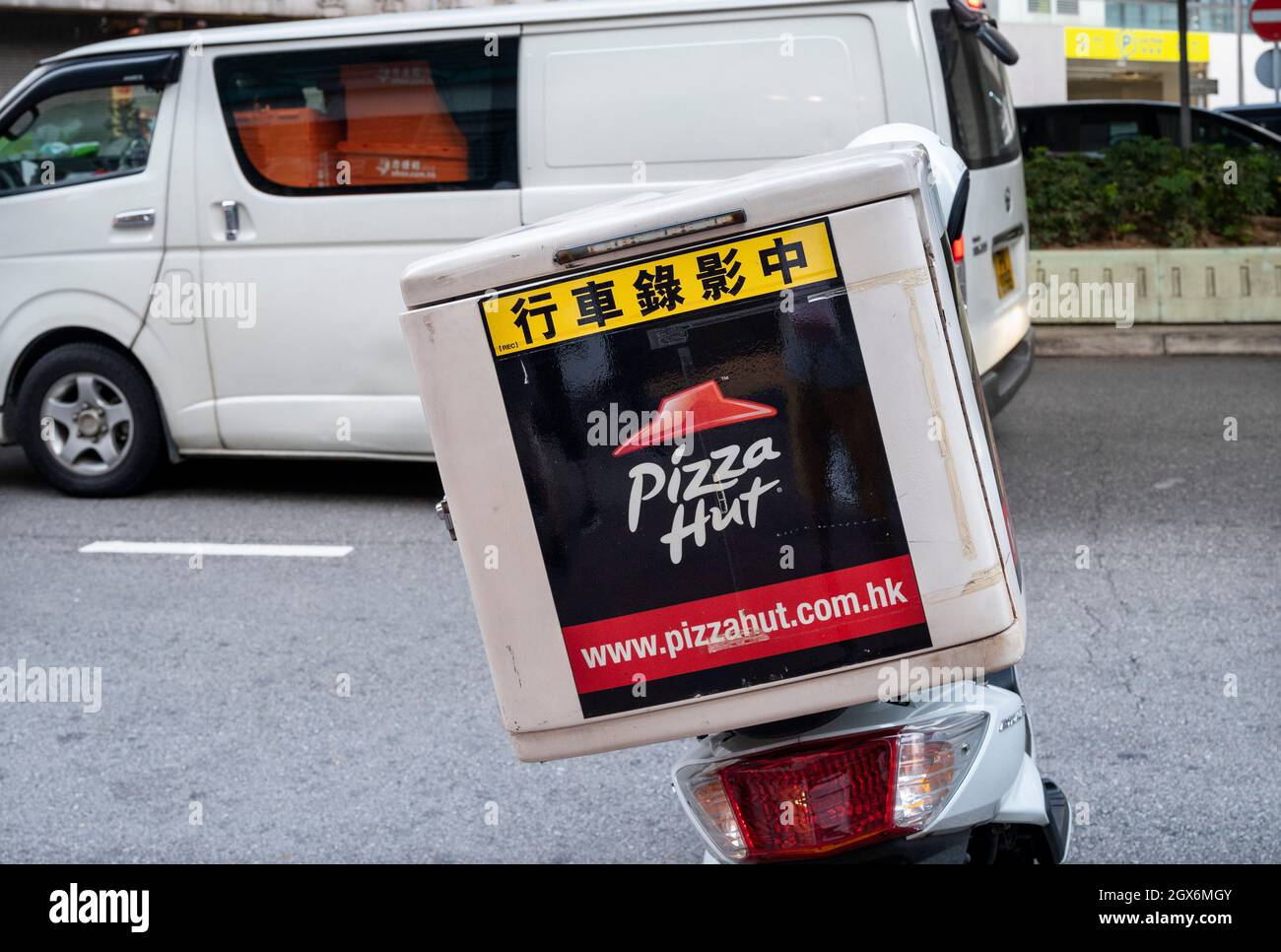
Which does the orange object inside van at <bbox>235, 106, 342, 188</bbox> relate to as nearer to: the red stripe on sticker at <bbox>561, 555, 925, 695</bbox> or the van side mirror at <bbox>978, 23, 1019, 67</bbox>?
the van side mirror at <bbox>978, 23, 1019, 67</bbox>

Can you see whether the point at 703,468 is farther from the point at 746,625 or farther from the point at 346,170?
the point at 346,170

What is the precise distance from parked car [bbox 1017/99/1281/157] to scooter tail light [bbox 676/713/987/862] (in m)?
12.9

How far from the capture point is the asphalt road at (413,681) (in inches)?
144

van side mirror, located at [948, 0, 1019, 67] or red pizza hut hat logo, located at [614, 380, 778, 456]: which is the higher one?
van side mirror, located at [948, 0, 1019, 67]

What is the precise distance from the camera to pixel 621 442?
192cm

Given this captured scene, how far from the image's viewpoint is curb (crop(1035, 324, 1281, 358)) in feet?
33.3

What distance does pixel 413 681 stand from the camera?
4.64 m

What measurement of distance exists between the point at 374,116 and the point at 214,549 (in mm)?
1988

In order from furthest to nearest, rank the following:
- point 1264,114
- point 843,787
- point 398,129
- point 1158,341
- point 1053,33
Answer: point 1053,33 < point 1264,114 < point 1158,341 < point 398,129 < point 843,787

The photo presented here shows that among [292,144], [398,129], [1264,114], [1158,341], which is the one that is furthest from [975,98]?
[1264,114]

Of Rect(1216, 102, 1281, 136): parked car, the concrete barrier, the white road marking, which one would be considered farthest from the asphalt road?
Rect(1216, 102, 1281, 136): parked car
